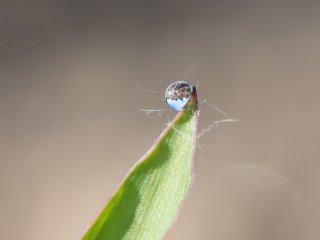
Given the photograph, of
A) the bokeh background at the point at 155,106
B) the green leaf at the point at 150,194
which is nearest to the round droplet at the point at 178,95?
the green leaf at the point at 150,194

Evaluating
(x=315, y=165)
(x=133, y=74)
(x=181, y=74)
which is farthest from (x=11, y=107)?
(x=315, y=165)

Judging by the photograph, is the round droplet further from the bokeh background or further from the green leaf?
the bokeh background

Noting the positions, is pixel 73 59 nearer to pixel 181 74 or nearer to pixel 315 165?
pixel 181 74

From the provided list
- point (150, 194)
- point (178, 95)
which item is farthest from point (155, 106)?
point (150, 194)

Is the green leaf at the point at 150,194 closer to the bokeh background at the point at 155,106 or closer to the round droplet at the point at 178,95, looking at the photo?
the round droplet at the point at 178,95

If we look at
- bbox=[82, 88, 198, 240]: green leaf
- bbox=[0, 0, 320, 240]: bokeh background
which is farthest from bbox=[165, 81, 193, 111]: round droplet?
bbox=[0, 0, 320, 240]: bokeh background
